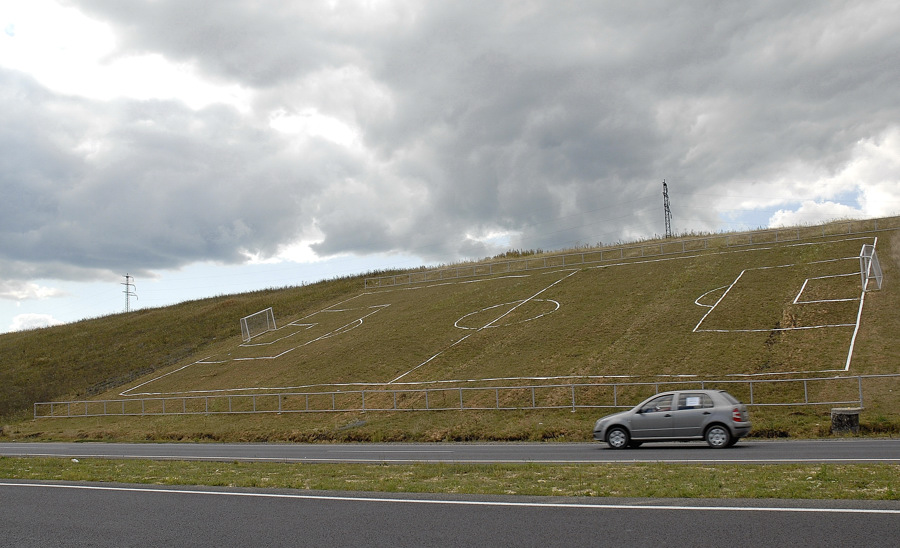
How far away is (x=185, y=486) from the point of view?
13188 mm

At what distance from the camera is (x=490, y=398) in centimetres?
3106

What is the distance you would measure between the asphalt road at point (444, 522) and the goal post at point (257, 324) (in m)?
47.3

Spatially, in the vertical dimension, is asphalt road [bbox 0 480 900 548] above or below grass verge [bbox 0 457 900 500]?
above

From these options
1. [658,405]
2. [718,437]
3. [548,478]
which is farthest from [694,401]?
[548,478]

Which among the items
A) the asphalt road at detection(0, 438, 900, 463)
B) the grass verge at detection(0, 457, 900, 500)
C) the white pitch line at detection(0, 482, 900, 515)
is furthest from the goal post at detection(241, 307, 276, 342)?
the white pitch line at detection(0, 482, 900, 515)

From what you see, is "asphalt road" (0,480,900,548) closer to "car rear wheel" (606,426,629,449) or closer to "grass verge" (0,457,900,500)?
"grass verge" (0,457,900,500)

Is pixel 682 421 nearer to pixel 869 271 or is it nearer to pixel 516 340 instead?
pixel 516 340

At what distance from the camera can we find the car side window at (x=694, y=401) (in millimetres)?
19859

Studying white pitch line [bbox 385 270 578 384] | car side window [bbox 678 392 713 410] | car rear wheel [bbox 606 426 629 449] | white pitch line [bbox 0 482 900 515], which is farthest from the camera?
white pitch line [bbox 385 270 578 384]

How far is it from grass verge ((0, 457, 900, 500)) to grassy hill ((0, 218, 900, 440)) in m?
11.2

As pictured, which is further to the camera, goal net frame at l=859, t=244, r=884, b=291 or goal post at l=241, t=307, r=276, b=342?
goal post at l=241, t=307, r=276, b=342

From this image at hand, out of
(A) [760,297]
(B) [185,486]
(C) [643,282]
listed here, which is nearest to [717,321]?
(A) [760,297]

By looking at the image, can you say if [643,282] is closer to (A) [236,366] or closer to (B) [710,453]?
(A) [236,366]

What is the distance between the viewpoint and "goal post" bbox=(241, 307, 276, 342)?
57625mm
